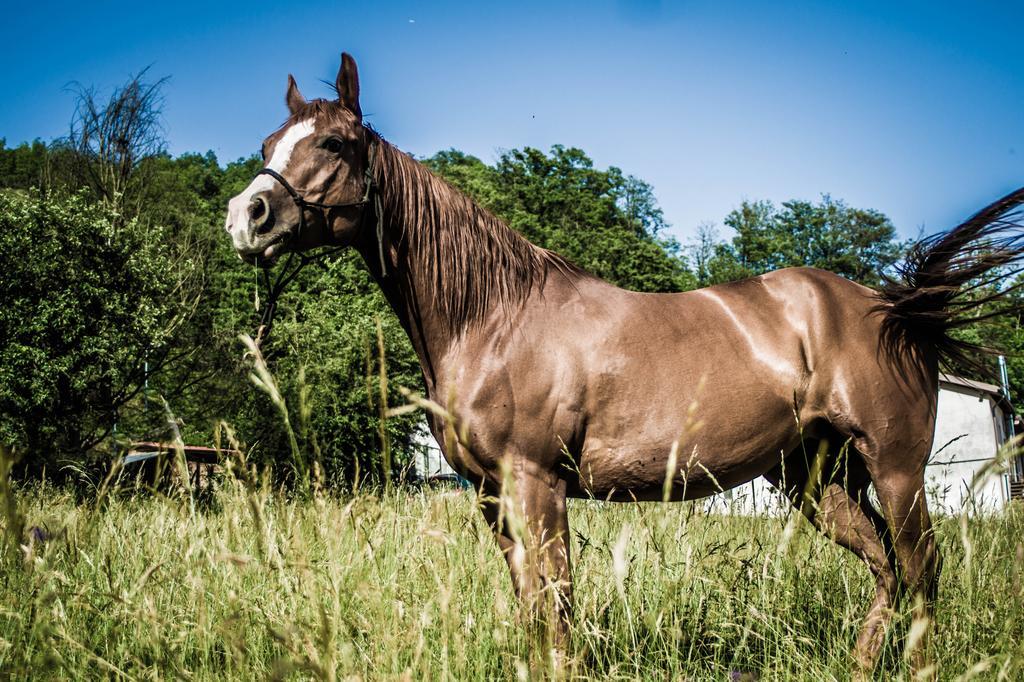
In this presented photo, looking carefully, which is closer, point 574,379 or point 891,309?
point 574,379

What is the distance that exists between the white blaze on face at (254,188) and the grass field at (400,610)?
105 centimetres

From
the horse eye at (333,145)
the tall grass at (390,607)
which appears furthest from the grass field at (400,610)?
the horse eye at (333,145)

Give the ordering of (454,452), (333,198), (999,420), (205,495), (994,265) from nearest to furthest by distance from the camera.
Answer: (454,452) < (333,198) < (994,265) < (205,495) < (999,420)

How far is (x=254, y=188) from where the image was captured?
3.01 m

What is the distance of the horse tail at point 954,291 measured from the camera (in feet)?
11.1

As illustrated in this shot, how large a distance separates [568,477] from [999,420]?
103ft

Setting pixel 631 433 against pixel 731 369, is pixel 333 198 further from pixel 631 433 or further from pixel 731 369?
pixel 731 369

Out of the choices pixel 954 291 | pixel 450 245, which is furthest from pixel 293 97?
pixel 954 291

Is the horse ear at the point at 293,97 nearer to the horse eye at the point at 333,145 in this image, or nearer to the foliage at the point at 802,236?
the horse eye at the point at 333,145

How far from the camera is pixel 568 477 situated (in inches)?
122

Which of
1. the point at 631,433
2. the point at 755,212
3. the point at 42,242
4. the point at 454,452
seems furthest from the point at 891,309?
the point at 755,212

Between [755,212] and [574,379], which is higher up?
[755,212]

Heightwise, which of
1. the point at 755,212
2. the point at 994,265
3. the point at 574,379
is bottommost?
the point at 574,379

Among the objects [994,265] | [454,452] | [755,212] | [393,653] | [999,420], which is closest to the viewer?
[393,653]
